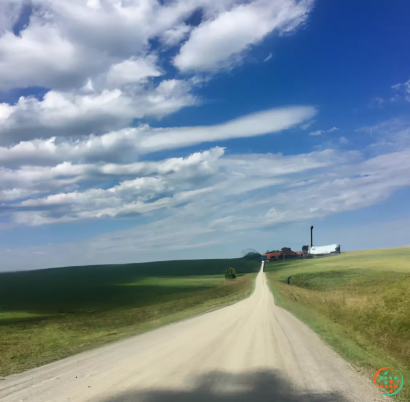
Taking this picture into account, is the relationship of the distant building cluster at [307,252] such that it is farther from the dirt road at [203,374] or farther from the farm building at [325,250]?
the dirt road at [203,374]

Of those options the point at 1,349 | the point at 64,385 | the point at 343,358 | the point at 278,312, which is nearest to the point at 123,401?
the point at 64,385

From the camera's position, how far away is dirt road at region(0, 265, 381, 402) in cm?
1060

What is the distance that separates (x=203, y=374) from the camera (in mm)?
12766

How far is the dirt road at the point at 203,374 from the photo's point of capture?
34.8ft

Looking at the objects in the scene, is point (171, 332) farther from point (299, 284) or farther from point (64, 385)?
point (299, 284)

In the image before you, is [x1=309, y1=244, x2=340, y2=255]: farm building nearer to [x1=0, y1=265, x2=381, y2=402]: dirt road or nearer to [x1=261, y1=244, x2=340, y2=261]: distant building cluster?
[x1=261, y1=244, x2=340, y2=261]: distant building cluster

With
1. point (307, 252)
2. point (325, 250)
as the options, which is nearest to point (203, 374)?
point (325, 250)

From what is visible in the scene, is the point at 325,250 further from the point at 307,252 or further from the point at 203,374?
the point at 203,374

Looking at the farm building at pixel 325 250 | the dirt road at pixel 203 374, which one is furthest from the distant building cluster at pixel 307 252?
the dirt road at pixel 203 374

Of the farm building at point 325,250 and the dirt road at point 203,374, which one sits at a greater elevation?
the farm building at point 325,250

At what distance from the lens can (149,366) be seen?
46.3 ft

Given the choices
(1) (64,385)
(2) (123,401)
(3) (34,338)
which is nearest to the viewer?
(2) (123,401)

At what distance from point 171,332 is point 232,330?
3.46 meters

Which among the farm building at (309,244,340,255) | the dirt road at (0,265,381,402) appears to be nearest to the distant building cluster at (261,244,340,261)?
the farm building at (309,244,340,255)
